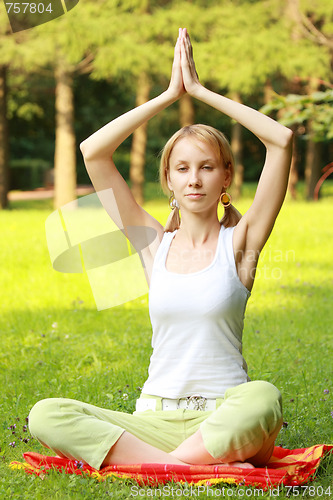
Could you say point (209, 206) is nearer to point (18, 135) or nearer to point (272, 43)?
point (272, 43)

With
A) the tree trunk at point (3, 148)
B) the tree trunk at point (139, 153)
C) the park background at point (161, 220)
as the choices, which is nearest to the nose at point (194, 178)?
the park background at point (161, 220)

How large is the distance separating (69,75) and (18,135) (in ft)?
39.8

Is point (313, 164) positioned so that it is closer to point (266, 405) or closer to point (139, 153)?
point (139, 153)

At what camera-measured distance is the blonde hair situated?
9.62ft

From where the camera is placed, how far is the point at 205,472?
2.69m

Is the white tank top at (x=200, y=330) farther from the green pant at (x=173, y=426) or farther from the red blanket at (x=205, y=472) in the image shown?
the red blanket at (x=205, y=472)

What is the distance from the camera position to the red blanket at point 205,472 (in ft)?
8.68

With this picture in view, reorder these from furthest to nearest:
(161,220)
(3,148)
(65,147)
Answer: (3,148)
(65,147)
(161,220)

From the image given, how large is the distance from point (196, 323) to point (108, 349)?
2227 mm

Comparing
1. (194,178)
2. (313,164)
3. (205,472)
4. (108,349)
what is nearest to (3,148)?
(313,164)

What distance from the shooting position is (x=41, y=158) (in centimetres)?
3172

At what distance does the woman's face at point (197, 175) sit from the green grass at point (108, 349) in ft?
3.62

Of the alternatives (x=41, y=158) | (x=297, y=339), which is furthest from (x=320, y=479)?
(x=41, y=158)

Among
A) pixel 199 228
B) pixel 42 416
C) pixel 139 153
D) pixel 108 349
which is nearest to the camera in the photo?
pixel 42 416
